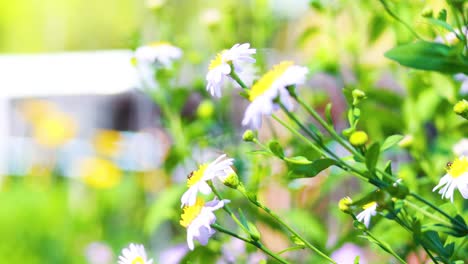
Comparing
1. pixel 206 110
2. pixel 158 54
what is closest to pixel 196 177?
pixel 158 54

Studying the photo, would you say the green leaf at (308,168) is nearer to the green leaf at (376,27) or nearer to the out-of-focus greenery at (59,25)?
the green leaf at (376,27)

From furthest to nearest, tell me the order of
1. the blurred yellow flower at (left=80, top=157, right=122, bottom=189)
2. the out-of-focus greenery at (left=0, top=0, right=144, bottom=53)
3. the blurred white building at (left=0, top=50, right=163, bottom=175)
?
the out-of-focus greenery at (left=0, top=0, right=144, bottom=53), the blurred white building at (left=0, top=50, right=163, bottom=175), the blurred yellow flower at (left=80, top=157, right=122, bottom=189)

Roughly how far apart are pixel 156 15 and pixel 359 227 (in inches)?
30.1

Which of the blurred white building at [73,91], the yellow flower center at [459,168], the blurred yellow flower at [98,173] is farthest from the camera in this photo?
the blurred white building at [73,91]

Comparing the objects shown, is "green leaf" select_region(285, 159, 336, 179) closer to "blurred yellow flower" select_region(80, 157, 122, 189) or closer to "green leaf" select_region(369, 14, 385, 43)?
"green leaf" select_region(369, 14, 385, 43)

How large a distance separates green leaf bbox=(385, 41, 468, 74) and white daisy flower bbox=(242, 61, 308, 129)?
0.36 ft

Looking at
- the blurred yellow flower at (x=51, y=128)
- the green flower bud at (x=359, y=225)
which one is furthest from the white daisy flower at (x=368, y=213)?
the blurred yellow flower at (x=51, y=128)

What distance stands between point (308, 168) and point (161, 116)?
59.4 inches

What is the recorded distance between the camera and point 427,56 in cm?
66

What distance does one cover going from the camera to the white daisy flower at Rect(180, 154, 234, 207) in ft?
2.10

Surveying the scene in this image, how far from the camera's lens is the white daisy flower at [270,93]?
547 mm

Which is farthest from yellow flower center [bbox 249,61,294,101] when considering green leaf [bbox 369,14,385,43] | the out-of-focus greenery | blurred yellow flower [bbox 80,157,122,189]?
the out-of-focus greenery

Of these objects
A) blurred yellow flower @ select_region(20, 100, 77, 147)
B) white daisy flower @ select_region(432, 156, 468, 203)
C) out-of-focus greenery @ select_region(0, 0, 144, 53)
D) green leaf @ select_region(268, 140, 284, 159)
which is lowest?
white daisy flower @ select_region(432, 156, 468, 203)

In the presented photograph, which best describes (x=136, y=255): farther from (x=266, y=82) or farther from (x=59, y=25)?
(x=59, y=25)
